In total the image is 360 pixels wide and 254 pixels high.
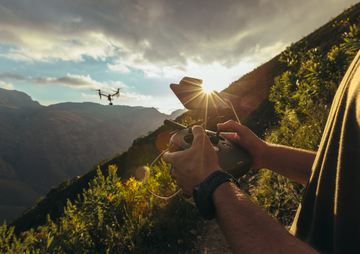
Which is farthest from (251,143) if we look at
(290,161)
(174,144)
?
(174,144)

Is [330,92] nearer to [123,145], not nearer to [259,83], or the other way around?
[259,83]

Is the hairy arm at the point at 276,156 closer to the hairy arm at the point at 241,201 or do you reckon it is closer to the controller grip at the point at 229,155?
the hairy arm at the point at 241,201

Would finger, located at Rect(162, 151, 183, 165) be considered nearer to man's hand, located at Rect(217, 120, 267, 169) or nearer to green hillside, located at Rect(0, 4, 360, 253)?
green hillside, located at Rect(0, 4, 360, 253)

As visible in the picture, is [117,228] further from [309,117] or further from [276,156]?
[309,117]

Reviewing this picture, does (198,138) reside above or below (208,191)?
above

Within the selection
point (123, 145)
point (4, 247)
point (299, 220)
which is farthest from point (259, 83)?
point (123, 145)

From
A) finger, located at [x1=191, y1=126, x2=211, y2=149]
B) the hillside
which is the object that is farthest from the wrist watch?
the hillside
